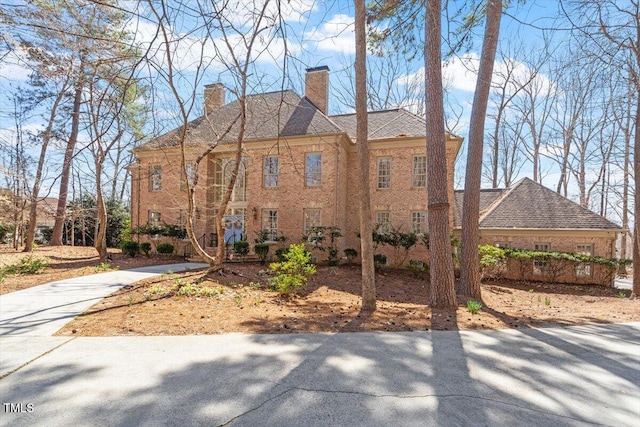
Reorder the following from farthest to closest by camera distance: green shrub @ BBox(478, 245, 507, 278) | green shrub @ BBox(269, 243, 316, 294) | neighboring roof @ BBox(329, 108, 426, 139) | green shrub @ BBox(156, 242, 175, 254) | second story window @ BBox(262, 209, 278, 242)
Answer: second story window @ BBox(262, 209, 278, 242), green shrub @ BBox(156, 242, 175, 254), neighboring roof @ BBox(329, 108, 426, 139), green shrub @ BBox(478, 245, 507, 278), green shrub @ BBox(269, 243, 316, 294)

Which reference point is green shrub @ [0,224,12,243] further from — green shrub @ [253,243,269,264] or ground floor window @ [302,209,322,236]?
ground floor window @ [302,209,322,236]

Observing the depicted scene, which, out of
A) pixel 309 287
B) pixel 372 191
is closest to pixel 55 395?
pixel 309 287

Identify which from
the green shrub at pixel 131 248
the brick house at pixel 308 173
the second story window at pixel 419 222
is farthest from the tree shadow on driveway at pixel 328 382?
the green shrub at pixel 131 248

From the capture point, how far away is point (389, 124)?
55.0 feet

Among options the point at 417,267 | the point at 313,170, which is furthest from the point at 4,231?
the point at 417,267

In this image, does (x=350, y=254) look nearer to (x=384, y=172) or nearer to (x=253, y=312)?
(x=384, y=172)

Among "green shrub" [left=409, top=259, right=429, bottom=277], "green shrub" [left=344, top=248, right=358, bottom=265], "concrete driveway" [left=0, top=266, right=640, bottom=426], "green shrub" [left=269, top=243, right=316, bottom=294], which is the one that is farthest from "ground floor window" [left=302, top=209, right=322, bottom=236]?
"concrete driveway" [left=0, top=266, right=640, bottom=426]

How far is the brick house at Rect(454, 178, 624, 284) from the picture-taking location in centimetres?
1470

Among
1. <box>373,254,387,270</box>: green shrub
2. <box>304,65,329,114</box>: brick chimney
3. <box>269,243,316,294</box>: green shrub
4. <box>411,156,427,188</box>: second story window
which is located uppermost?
<box>304,65,329,114</box>: brick chimney

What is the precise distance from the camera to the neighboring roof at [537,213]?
15195 millimetres

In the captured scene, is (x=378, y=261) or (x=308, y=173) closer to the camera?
(x=378, y=261)

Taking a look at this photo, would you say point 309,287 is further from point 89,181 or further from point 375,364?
point 89,181

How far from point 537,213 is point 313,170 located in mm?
10984

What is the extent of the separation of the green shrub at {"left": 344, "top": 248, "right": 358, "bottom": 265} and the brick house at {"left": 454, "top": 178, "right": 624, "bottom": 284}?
5.52 m
